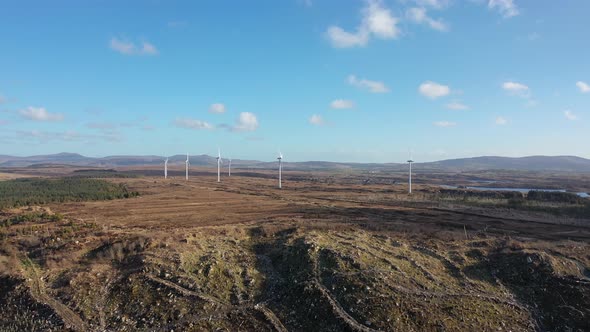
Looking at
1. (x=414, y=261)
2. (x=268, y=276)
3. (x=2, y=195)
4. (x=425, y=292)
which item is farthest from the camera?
(x=2, y=195)

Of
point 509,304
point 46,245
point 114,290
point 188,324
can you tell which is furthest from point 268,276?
point 46,245

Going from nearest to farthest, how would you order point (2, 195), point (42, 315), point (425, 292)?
point (42, 315) → point (425, 292) → point (2, 195)

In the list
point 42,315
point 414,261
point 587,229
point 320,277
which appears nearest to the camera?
point 42,315

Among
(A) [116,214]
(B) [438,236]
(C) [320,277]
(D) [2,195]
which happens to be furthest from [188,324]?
(D) [2,195]

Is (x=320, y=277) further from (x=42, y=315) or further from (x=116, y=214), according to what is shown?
(x=116, y=214)

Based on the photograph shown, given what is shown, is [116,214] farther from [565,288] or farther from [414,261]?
[565,288]

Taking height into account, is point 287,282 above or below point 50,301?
above

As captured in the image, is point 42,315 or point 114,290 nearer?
point 42,315

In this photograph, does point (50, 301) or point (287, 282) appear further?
point (287, 282)

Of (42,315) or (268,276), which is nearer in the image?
(42,315)
